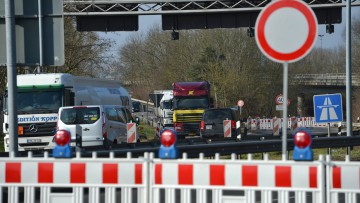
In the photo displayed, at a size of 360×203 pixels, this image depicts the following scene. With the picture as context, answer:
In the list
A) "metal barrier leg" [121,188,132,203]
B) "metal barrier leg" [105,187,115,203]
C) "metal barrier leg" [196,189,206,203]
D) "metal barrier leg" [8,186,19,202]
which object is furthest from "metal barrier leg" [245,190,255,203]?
"metal barrier leg" [8,186,19,202]

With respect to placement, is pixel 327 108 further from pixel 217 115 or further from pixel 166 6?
pixel 217 115

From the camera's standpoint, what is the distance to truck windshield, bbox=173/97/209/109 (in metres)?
51.6

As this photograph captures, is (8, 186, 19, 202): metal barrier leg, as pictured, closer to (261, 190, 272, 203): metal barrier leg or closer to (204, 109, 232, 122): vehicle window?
(261, 190, 272, 203): metal barrier leg

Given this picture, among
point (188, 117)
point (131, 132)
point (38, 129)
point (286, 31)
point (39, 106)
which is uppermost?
point (286, 31)

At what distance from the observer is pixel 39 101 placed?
100.0 feet

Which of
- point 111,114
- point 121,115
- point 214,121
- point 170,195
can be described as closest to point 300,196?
point 170,195

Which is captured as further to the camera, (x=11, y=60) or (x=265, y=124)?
(x=265, y=124)

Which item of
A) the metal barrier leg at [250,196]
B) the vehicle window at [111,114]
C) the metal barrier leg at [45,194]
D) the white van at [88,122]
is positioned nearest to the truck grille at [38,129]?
the white van at [88,122]

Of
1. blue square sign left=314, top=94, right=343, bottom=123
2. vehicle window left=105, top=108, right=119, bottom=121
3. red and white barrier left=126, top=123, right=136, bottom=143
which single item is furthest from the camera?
red and white barrier left=126, top=123, right=136, bottom=143

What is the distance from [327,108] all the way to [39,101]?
10.3 metres

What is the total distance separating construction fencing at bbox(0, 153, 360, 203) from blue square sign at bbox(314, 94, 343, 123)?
1795 centimetres

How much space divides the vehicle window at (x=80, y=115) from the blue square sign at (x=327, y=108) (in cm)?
749

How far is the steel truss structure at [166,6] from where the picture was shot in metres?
38.5

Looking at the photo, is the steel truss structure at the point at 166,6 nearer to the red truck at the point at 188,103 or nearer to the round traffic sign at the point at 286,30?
the red truck at the point at 188,103
